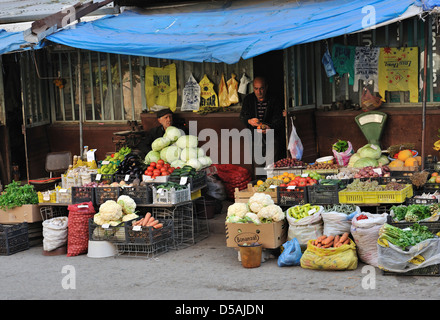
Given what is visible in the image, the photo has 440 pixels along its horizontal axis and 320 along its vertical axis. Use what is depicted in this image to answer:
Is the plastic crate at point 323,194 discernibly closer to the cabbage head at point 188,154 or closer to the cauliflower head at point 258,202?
the cauliflower head at point 258,202

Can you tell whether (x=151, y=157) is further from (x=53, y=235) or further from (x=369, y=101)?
(x=369, y=101)

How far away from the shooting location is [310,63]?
44.5 feet

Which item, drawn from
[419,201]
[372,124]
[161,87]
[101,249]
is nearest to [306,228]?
[419,201]

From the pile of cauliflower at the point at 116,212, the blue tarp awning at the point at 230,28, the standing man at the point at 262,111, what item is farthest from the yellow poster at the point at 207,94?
the pile of cauliflower at the point at 116,212

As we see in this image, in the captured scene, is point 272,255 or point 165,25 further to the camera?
point 165,25

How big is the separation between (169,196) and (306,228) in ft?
7.42

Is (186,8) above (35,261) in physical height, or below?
above

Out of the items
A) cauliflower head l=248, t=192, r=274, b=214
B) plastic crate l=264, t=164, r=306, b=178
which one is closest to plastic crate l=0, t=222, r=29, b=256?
cauliflower head l=248, t=192, r=274, b=214

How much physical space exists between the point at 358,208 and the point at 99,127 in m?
7.31

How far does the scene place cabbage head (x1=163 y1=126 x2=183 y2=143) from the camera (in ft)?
41.7

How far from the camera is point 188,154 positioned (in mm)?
12250

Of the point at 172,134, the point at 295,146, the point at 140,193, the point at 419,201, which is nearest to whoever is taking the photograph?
the point at 419,201

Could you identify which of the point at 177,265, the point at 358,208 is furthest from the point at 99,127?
the point at 358,208

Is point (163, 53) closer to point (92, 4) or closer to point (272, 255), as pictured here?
point (92, 4)
